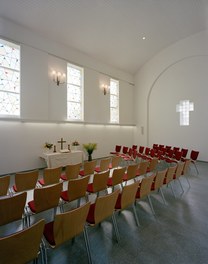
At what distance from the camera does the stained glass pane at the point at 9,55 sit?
6.00 metres

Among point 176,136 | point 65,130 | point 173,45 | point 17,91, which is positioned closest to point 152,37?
point 173,45

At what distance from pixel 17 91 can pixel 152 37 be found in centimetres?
693

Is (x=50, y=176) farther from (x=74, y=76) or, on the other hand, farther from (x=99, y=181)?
(x=74, y=76)

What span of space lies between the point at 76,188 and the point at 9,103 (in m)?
4.87

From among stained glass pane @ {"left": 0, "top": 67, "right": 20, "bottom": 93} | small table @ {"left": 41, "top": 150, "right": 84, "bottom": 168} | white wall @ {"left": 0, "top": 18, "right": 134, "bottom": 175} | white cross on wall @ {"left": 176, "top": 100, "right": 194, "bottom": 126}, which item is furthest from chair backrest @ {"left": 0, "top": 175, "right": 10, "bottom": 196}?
white cross on wall @ {"left": 176, "top": 100, "right": 194, "bottom": 126}

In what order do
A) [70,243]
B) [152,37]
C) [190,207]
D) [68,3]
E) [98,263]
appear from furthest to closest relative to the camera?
1. [152,37]
2. [68,3]
3. [190,207]
4. [70,243]
5. [98,263]

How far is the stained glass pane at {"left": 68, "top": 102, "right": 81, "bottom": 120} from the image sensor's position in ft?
26.5

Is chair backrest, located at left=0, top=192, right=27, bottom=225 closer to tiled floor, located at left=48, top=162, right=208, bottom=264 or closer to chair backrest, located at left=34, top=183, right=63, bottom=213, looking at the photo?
A: chair backrest, located at left=34, top=183, right=63, bottom=213

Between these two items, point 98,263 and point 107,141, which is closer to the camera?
point 98,263

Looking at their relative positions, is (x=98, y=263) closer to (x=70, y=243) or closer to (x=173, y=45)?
Answer: (x=70, y=243)

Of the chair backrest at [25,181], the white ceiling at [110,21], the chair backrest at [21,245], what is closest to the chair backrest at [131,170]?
the chair backrest at [25,181]

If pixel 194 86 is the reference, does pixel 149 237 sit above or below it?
below

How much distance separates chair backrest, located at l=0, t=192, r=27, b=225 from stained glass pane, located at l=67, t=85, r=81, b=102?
20.8 ft

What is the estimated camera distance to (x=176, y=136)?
9.42 meters
